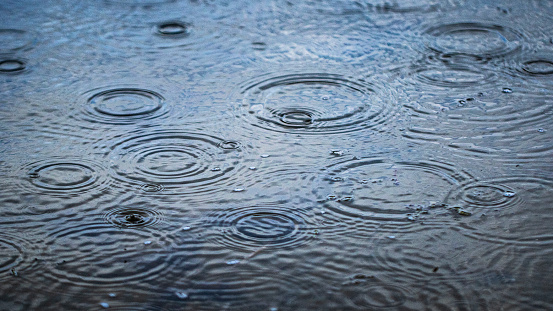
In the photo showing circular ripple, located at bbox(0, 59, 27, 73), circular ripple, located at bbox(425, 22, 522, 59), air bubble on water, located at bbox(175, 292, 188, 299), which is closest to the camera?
air bubble on water, located at bbox(175, 292, 188, 299)

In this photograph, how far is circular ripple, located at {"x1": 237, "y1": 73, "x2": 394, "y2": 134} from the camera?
9.48ft

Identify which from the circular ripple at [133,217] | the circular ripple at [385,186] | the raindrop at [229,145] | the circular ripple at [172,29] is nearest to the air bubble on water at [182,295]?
the circular ripple at [133,217]

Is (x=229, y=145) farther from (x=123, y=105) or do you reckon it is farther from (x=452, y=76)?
(x=452, y=76)

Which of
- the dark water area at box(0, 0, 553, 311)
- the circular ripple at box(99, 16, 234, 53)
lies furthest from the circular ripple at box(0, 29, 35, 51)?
the circular ripple at box(99, 16, 234, 53)

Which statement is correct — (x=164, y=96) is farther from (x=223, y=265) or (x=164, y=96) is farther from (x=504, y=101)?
(x=504, y=101)

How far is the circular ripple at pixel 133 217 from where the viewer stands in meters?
2.23

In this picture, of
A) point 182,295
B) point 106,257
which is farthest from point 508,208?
point 106,257

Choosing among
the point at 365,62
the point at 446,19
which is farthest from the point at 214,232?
the point at 446,19

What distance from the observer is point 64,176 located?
→ 2496 millimetres

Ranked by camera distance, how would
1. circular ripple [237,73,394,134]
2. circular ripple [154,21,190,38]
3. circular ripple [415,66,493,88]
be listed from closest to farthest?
circular ripple [237,73,394,134]
circular ripple [415,66,493,88]
circular ripple [154,21,190,38]

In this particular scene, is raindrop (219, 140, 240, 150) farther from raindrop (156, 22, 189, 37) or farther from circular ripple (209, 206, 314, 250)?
raindrop (156, 22, 189, 37)

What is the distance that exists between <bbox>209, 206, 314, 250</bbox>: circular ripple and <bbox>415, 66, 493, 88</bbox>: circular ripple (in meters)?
1.36

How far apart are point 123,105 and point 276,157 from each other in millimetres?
900

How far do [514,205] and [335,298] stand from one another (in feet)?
2.91
